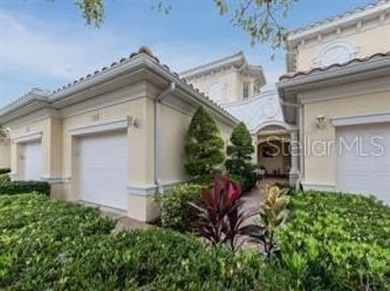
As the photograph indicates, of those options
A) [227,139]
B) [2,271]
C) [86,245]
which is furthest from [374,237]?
[227,139]

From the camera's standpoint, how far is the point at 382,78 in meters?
7.46

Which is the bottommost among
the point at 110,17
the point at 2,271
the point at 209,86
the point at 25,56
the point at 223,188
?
the point at 2,271

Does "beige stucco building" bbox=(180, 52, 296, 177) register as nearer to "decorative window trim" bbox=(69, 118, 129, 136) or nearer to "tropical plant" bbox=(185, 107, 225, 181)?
"tropical plant" bbox=(185, 107, 225, 181)

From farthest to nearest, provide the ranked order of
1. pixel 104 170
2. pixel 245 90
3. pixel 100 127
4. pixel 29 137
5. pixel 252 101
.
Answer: pixel 245 90 → pixel 252 101 → pixel 29 137 → pixel 104 170 → pixel 100 127

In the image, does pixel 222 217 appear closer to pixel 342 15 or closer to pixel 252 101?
pixel 342 15

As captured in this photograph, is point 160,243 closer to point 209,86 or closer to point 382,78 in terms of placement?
point 382,78

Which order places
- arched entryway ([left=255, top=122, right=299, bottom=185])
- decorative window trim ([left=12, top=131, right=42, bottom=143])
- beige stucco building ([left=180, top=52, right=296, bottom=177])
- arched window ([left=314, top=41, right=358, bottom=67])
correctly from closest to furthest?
decorative window trim ([left=12, top=131, right=42, bottom=143])
arched window ([left=314, top=41, right=358, bottom=67])
beige stucco building ([left=180, top=52, right=296, bottom=177])
arched entryway ([left=255, top=122, right=299, bottom=185])

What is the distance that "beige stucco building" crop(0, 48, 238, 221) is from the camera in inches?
351

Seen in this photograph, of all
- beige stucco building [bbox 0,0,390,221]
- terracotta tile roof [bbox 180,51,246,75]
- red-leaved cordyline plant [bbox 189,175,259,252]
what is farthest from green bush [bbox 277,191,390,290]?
terracotta tile roof [bbox 180,51,246,75]

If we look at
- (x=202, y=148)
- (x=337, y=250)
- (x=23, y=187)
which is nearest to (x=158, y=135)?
(x=202, y=148)

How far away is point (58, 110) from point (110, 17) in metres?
9.26

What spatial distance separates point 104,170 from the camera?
10773mm

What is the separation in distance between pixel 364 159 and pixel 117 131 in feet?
24.0

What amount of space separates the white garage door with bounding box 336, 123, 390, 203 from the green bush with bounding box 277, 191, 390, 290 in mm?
3695
